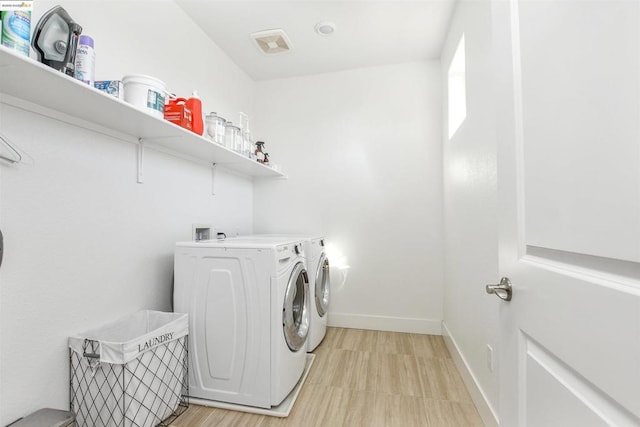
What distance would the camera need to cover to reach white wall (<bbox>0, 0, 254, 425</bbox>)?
1.13 meters

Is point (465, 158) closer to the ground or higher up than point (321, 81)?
closer to the ground

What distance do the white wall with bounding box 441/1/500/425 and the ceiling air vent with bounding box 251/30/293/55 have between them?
134 centimetres

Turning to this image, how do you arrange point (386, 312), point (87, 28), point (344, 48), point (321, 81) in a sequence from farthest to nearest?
1. point (321, 81)
2. point (386, 312)
3. point (344, 48)
4. point (87, 28)

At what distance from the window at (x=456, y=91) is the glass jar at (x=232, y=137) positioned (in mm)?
1643

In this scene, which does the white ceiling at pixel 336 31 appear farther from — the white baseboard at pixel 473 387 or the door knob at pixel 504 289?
the white baseboard at pixel 473 387

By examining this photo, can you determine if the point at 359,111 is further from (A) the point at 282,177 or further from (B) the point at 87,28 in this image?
(B) the point at 87,28

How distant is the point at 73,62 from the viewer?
105 cm

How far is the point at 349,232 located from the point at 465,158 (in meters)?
1.34

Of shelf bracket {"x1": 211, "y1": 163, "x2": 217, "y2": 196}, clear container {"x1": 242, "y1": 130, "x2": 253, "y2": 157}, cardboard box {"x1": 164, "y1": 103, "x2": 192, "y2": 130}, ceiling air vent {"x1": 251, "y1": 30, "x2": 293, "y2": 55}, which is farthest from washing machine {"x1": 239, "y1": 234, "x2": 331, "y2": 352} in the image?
ceiling air vent {"x1": 251, "y1": 30, "x2": 293, "y2": 55}

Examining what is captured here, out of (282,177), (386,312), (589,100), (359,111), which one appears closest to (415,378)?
(386,312)

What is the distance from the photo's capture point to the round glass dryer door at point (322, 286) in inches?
94.2

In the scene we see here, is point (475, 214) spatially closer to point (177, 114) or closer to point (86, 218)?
point (177, 114)

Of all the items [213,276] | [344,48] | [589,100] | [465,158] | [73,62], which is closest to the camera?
[589,100]

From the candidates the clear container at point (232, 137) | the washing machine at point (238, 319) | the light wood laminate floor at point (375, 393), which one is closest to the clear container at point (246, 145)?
the clear container at point (232, 137)
